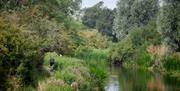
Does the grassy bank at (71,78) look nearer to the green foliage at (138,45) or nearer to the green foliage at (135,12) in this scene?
the green foliage at (138,45)

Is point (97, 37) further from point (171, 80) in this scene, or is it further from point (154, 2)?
A: point (171, 80)

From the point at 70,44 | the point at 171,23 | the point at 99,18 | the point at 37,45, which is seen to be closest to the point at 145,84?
the point at 70,44

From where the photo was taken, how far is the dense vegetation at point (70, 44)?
1764 centimetres

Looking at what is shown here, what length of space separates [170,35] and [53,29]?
40.6 feet

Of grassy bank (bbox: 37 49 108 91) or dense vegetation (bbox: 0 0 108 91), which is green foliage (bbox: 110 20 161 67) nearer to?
dense vegetation (bbox: 0 0 108 91)

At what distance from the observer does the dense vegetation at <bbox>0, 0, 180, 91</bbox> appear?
57.9 ft

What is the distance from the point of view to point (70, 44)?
35719 millimetres

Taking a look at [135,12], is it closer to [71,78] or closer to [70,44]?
[70,44]

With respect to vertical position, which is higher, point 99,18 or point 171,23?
point 99,18

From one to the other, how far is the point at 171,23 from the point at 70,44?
8.82m

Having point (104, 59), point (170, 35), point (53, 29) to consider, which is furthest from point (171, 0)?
point (104, 59)

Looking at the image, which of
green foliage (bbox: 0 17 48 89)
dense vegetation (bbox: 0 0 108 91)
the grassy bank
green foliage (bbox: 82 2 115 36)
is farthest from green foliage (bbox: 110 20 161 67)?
green foliage (bbox: 82 2 115 36)

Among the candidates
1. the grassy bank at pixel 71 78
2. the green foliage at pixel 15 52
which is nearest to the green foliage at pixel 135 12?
the grassy bank at pixel 71 78

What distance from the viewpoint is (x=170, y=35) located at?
38.8m
